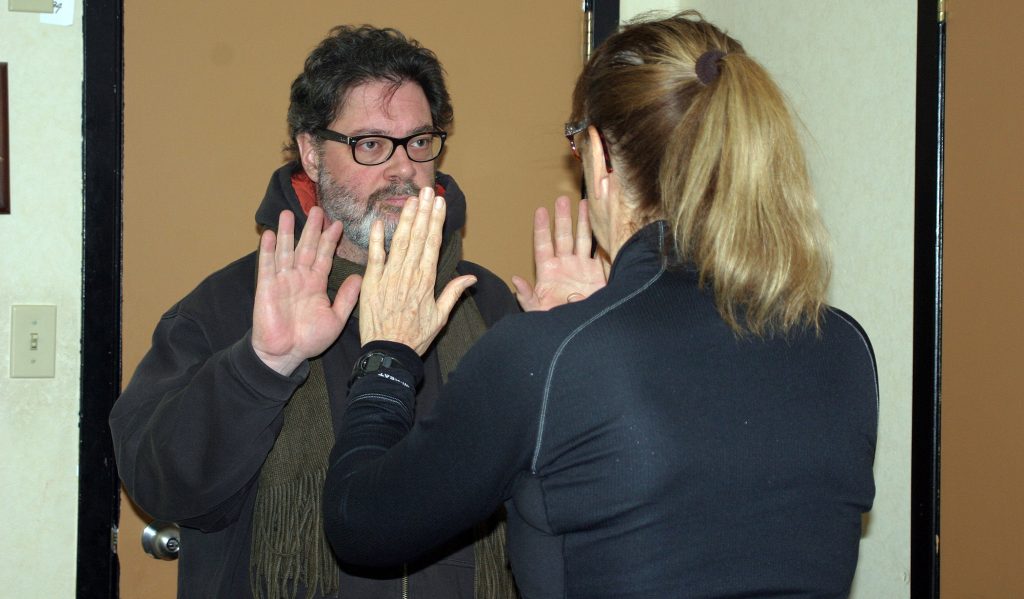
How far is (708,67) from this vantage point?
38.8 inches

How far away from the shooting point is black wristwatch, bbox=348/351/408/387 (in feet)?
3.67

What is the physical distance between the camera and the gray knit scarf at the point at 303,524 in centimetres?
145

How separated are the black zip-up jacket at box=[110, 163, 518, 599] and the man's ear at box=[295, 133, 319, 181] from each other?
9cm

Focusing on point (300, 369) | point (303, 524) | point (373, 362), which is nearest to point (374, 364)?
point (373, 362)

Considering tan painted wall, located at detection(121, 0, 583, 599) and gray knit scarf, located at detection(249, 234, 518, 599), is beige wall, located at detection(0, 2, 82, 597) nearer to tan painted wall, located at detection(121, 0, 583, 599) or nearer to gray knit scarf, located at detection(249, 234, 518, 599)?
tan painted wall, located at detection(121, 0, 583, 599)

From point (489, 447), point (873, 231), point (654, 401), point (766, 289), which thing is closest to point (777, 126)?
point (766, 289)

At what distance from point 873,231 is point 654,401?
3.36ft

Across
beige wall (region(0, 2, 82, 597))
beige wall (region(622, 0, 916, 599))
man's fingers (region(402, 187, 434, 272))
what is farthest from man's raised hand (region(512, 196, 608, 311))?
beige wall (region(0, 2, 82, 597))

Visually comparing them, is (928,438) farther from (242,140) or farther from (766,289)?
(242,140)

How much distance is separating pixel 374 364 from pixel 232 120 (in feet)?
3.60

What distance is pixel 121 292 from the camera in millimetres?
1940

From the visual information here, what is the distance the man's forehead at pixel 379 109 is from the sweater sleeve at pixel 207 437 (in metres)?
0.53

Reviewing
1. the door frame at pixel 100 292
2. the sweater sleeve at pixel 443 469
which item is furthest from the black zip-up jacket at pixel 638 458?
the door frame at pixel 100 292

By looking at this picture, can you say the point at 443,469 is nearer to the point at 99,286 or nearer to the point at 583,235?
the point at 583,235
